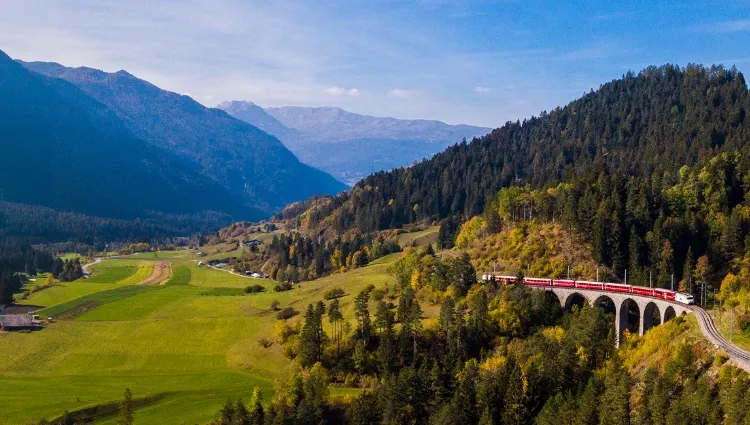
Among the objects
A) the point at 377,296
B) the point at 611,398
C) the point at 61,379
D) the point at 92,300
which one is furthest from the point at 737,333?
the point at 92,300

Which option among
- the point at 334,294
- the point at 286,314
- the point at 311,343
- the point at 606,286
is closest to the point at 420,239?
the point at 334,294

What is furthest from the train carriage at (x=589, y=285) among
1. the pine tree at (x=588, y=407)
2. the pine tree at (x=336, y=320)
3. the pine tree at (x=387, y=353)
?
the pine tree at (x=336, y=320)

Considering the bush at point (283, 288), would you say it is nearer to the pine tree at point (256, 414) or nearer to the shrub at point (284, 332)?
the shrub at point (284, 332)

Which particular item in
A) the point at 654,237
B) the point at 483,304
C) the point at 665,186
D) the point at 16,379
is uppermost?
the point at 665,186

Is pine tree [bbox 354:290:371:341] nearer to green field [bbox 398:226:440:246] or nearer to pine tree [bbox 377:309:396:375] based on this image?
pine tree [bbox 377:309:396:375]

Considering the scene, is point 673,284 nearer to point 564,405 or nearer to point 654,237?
point 654,237
